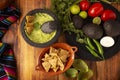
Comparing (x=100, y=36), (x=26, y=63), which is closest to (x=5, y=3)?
(x=26, y=63)

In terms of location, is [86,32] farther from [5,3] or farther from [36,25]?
[5,3]

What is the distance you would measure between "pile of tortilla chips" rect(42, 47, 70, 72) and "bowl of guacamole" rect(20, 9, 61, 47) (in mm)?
45

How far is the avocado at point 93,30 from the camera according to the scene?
3.04ft

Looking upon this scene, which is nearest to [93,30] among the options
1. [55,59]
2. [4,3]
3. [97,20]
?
[97,20]

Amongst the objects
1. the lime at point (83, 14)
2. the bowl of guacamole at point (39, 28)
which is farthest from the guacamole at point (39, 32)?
the lime at point (83, 14)

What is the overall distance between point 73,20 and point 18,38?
205 mm

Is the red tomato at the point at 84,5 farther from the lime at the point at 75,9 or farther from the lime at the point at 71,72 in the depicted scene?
the lime at the point at 71,72

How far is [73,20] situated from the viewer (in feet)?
3.14

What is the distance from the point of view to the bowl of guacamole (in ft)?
3.06

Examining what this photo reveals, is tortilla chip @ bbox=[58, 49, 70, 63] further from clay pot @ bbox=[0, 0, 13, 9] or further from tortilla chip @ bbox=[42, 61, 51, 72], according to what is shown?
clay pot @ bbox=[0, 0, 13, 9]

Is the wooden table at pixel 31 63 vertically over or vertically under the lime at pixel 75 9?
under

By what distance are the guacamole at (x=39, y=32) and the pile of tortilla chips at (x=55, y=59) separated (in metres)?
0.06

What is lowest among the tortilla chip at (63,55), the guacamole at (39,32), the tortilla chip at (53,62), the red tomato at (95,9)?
the tortilla chip at (53,62)

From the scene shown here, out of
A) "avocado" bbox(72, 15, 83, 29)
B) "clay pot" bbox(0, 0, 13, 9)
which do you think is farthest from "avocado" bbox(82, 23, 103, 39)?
"clay pot" bbox(0, 0, 13, 9)
